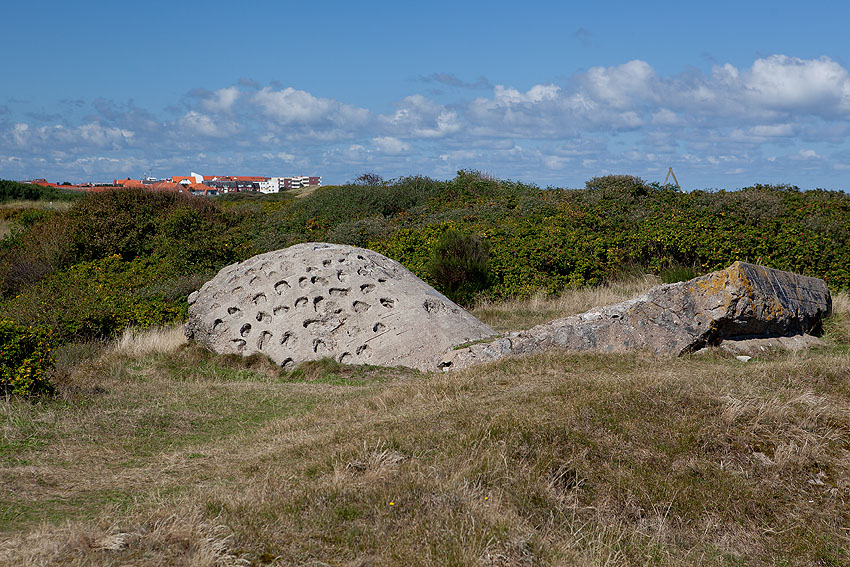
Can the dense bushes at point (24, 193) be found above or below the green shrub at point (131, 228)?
above

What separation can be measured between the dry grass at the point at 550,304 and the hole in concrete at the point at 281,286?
3981mm

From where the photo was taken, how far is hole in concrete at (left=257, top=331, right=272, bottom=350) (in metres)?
11.6

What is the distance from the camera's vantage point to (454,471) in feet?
18.7

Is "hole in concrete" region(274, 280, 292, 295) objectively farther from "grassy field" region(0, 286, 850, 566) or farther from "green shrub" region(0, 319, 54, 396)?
"green shrub" region(0, 319, 54, 396)

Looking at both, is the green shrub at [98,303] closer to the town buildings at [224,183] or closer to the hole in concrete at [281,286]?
the hole in concrete at [281,286]

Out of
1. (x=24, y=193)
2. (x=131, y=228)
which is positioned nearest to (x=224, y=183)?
(x=24, y=193)

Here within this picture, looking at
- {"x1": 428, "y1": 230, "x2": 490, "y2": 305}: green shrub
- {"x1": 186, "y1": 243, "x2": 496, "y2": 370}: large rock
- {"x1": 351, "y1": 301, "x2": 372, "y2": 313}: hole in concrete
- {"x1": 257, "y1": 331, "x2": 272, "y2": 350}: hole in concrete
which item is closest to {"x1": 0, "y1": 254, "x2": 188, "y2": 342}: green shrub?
{"x1": 186, "y1": 243, "x2": 496, "y2": 370}: large rock

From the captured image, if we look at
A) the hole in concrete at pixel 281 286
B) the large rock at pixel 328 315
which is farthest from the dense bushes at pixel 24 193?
the hole in concrete at pixel 281 286

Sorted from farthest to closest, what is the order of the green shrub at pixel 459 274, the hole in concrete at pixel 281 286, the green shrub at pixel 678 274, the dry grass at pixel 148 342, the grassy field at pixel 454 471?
the green shrub at pixel 459 274 → the green shrub at pixel 678 274 → the dry grass at pixel 148 342 → the hole in concrete at pixel 281 286 → the grassy field at pixel 454 471

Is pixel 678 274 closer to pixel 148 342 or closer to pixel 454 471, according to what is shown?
pixel 148 342

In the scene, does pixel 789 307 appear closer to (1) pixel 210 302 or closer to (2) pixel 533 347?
(2) pixel 533 347

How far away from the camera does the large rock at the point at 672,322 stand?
1070cm

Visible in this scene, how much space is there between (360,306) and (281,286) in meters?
1.40

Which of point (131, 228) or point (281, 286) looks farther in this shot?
point (131, 228)
